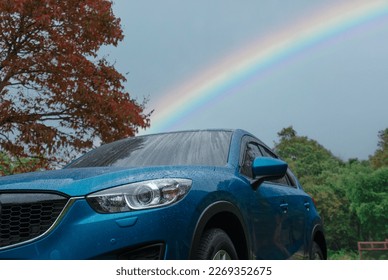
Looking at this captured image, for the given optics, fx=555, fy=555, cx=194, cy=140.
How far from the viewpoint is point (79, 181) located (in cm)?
330

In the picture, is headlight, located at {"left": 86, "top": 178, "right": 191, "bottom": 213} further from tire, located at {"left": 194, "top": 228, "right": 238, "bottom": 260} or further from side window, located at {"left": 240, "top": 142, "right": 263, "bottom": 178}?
side window, located at {"left": 240, "top": 142, "right": 263, "bottom": 178}

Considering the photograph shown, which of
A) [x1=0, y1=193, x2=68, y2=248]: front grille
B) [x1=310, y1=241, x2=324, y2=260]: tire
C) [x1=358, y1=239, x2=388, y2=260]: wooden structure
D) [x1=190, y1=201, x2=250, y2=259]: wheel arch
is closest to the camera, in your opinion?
[x1=0, y1=193, x2=68, y2=248]: front grille

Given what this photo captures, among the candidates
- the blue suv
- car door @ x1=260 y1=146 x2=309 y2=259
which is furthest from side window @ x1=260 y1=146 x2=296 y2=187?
the blue suv

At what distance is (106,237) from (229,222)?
1152 mm

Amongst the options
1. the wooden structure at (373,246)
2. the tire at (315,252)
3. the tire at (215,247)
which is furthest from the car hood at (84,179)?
the wooden structure at (373,246)

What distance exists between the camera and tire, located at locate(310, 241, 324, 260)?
5.87 meters

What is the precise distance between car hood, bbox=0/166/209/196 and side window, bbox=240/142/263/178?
1.02 meters

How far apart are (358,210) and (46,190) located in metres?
58.5

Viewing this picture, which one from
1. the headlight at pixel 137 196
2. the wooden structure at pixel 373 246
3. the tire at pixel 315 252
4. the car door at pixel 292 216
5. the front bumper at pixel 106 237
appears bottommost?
the wooden structure at pixel 373 246

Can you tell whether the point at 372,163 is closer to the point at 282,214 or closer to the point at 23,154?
the point at 23,154

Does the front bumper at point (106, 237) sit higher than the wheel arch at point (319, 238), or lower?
higher

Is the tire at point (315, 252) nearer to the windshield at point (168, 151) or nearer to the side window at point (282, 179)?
the side window at point (282, 179)

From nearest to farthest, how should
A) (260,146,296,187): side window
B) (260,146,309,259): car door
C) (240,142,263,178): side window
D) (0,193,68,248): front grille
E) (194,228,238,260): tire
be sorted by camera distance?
1. (0,193,68,248): front grille
2. (194,228,238,260): tire
3. (240,142,263,178): side window
4. (260,146,309,259): car door
5. (260,146,296,187): side window

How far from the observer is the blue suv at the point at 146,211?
3086 millimetres
